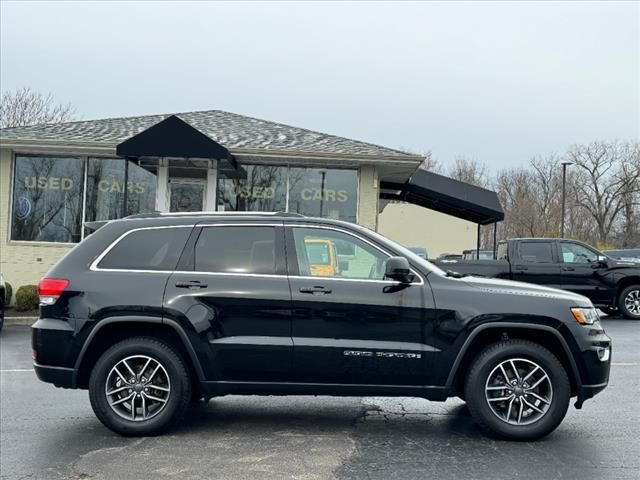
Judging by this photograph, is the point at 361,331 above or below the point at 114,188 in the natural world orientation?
below

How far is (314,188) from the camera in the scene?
15.2 meters

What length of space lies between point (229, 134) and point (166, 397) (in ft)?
39.2

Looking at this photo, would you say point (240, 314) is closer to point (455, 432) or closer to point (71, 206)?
point (455, 432)

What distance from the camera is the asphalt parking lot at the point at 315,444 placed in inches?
170

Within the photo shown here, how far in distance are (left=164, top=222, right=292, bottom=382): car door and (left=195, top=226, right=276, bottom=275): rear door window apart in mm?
40

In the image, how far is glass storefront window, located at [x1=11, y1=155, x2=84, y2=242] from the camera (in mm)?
15023

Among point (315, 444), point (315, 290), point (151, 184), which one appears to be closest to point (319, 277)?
point (315, 290)

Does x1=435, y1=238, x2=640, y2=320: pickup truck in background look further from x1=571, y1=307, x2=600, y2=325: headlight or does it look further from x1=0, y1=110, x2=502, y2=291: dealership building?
x1=571, y1=307, x2=600, y2=325: headlight

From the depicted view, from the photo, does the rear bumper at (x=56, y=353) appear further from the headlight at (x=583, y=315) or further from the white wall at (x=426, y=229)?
the white wall at (x=426, y=229)

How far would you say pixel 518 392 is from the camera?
16.1 ft

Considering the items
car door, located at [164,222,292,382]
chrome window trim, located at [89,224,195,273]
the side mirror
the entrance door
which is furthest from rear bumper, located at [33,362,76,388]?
the entrance door

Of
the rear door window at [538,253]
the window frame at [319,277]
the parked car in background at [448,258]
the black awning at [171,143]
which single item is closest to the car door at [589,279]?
the rear door window at [538,253]

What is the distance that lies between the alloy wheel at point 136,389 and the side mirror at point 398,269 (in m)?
2.04

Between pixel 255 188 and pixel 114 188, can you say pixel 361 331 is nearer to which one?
pixel 255 188
